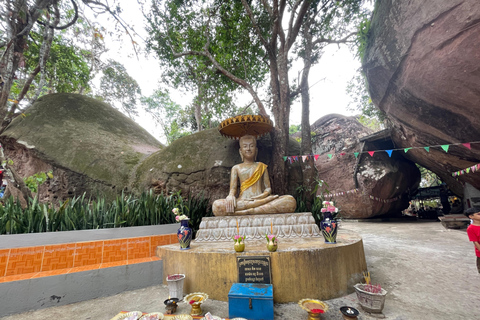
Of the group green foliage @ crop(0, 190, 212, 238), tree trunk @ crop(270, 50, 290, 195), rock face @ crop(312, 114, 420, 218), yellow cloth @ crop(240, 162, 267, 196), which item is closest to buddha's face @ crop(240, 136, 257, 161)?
yellow cloth @ crop(240, 162, 267, 196)

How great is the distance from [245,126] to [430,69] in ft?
14.4

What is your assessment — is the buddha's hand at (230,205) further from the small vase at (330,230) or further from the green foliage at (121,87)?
the green foliage at (121,87)

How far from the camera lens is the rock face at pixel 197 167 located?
5.96 meters

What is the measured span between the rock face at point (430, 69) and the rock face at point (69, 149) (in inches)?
316

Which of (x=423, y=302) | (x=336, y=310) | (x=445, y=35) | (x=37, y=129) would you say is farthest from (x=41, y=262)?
(x=445, y=35)

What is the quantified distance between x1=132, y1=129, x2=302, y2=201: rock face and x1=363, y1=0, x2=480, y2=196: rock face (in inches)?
140

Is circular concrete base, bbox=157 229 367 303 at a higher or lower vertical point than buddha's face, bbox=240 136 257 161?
lower

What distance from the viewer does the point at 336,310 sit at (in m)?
2.33

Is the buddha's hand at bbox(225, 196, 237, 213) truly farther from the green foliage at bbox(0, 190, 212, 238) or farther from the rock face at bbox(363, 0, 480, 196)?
the rock face at bbox(363, 0, 480, 196)

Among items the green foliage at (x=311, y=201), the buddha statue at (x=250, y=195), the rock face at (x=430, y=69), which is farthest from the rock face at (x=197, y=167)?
the rock face at (x=430, y=69)

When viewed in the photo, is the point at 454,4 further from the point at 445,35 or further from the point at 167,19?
the point at 167,19

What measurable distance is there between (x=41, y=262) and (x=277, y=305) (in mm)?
3453

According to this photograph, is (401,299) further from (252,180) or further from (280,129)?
(280,129)

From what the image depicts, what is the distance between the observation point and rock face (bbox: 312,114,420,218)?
34.9 ft
